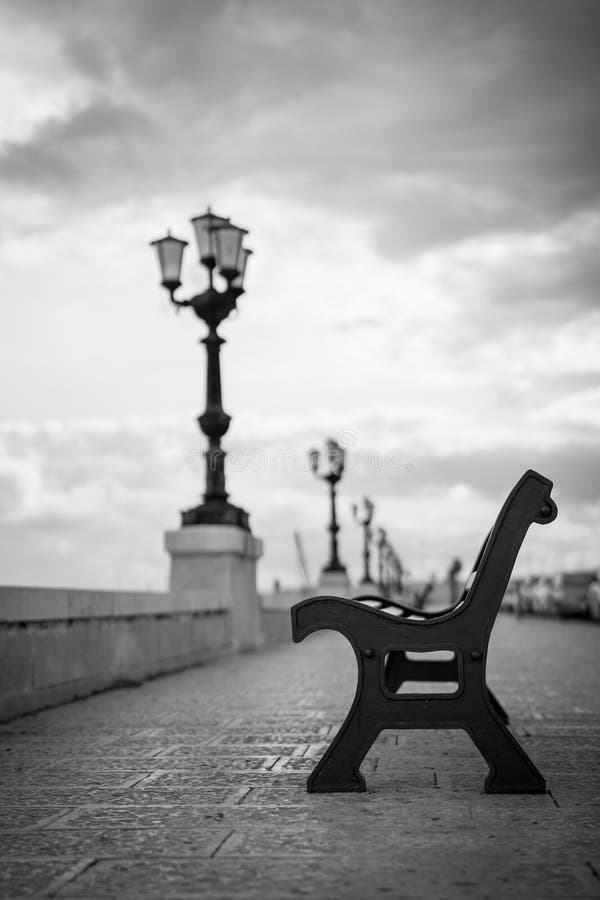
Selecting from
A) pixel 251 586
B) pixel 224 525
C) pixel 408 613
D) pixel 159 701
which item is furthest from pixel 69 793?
pixel 251 586

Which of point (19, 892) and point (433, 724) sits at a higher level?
point (433, 724)

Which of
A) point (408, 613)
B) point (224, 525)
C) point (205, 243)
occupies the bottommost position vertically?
point (408, 613)

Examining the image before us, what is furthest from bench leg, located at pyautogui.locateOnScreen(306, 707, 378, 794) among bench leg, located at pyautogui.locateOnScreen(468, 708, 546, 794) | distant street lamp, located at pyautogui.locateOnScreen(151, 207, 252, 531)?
distant street lamp, located at pyautogui.locateOnScreen(151, 207, 252, 531)

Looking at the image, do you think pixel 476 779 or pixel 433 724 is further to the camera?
pixel 476 779

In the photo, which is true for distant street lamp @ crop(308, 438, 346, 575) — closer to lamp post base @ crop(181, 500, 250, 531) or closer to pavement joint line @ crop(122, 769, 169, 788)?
lamp post base @ crop(181, 500, 250, 531)

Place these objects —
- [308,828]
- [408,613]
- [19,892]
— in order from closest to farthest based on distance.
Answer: [19,892]
[308,828]
[408,613]

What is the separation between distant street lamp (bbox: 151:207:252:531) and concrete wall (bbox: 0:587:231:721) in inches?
122

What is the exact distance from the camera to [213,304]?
16719 mm

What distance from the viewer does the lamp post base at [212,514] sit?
16.3 m

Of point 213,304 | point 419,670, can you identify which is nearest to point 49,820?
point 419,670

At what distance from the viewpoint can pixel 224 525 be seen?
53.3 ft

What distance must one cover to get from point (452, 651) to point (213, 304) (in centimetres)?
1232

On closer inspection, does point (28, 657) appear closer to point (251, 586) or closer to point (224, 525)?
point (224, 525)

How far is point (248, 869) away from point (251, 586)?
14.1m
